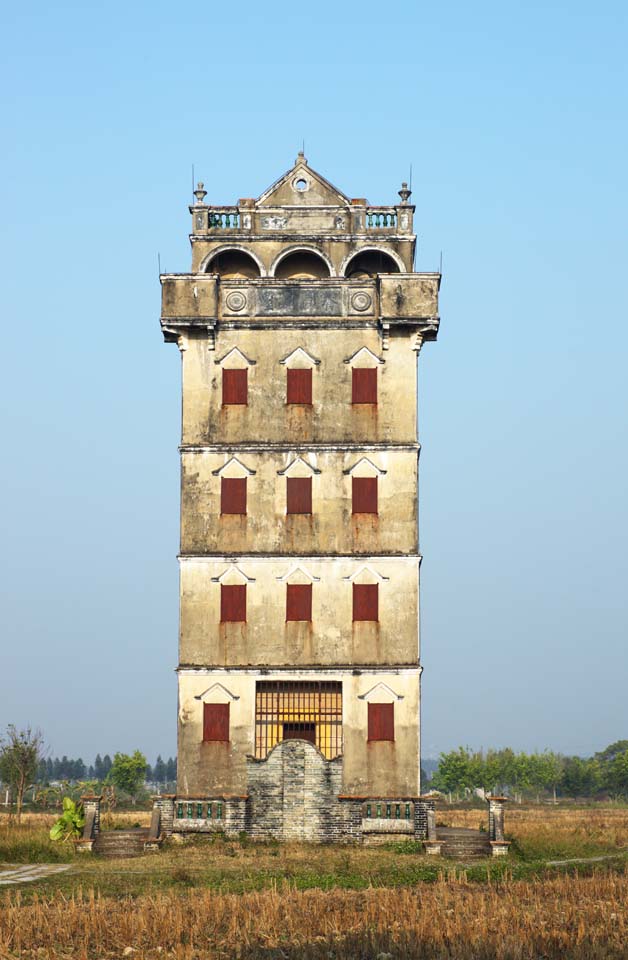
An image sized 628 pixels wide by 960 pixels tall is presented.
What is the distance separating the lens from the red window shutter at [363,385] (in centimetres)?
4425

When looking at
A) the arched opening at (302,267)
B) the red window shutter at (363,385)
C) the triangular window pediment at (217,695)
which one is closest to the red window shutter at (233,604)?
the triangular window pediment at (217,695)

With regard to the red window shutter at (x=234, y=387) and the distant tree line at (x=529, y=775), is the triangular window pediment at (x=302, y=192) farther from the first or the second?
the distant tree line at (x=529, y=775)

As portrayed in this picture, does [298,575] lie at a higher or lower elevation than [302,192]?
lower

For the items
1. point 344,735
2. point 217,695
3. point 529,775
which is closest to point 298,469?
point 217,695

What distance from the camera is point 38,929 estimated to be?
2178cm

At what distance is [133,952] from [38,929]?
92.6 inches

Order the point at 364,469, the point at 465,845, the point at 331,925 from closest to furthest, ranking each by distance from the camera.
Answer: the point at 331,925 → the point at 465,845 → the point at 364,469

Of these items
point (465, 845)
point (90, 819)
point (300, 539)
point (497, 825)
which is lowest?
point (465, 845)

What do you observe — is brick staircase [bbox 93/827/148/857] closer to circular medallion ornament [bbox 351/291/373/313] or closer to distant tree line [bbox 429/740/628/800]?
circular medallion ornament [bbox 351/291/373/313]

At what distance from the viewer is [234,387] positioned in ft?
146

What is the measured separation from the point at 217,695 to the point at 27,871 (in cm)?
1048

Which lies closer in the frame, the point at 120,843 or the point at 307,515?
the point at 120,843

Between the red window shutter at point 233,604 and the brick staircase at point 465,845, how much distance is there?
9.58 m

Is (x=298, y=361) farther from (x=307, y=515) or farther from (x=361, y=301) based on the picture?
(x=307, y=515)
